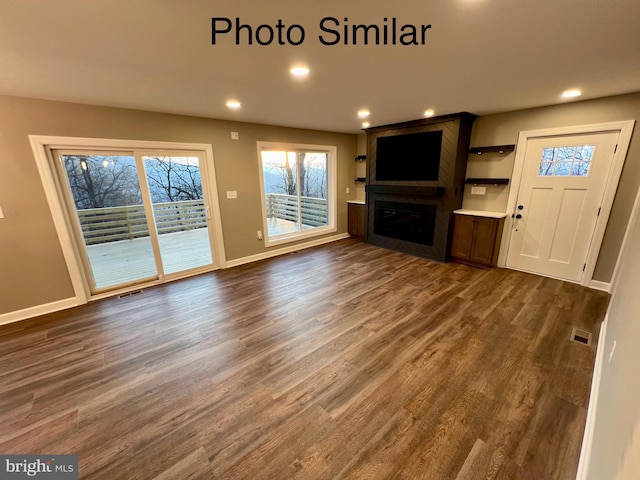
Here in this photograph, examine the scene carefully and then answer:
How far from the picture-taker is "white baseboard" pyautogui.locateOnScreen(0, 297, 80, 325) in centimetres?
279

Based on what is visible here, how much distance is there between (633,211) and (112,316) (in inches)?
244

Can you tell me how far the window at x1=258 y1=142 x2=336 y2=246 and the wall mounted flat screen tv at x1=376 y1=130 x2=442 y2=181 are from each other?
1189 mm

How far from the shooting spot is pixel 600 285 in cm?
326

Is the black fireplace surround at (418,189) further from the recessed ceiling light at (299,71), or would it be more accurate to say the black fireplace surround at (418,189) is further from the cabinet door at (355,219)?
the recessed ceiling light at (299,71)

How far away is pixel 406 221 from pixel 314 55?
3583 millimetres

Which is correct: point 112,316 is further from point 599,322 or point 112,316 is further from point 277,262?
point 599,322

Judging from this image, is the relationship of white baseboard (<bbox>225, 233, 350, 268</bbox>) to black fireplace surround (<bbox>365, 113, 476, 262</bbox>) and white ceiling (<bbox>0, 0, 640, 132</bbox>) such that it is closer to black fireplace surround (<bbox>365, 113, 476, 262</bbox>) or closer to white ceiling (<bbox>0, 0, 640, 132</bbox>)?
black fireplace surround (<bbox>365, 113, 476, 262</bbox>)

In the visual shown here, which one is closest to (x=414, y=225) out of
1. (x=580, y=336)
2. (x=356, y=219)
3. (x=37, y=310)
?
(x=356, y=219)

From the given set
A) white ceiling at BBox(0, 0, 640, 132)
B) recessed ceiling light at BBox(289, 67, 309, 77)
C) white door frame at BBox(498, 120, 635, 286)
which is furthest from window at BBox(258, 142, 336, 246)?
white door frame at BBox(498, 120, 635, 286)

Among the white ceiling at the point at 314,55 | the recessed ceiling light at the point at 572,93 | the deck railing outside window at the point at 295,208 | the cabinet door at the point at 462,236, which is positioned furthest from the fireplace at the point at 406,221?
the recessed ceiling light at the point at 572,93

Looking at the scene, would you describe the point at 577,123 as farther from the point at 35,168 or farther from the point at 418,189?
the point at 35,168

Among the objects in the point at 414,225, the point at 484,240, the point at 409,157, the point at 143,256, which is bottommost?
the point at 143,256

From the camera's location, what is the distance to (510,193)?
12.5ft

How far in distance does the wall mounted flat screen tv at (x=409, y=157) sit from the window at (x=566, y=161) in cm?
138
